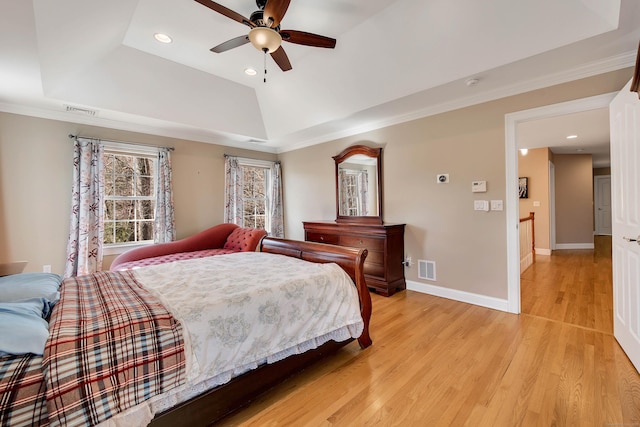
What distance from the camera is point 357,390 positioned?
5.90ft

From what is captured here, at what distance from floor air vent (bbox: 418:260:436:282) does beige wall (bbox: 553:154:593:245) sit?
5.27 meters

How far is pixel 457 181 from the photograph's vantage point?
341 cm

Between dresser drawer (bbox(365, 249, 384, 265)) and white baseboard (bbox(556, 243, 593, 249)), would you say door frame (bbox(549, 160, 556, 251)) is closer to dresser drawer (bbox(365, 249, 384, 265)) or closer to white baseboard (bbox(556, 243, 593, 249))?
white baseboard (bbox(556, 243, 593, 249))

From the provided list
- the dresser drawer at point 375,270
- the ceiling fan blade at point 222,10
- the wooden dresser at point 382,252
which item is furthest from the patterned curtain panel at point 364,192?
the ceiling fan blade at point 222,10

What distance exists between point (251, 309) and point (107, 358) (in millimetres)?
657

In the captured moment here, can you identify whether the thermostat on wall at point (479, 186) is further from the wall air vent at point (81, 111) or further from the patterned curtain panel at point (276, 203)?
the wall air vent at point (81, 111)

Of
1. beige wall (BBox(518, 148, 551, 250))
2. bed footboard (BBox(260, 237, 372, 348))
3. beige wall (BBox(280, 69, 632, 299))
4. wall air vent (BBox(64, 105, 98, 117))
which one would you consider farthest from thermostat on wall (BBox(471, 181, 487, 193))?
wall air vent (BBox(64, 105, 98, 117))

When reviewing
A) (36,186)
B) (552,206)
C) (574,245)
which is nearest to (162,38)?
(36,186)

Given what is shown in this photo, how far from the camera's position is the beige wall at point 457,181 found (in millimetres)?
3041

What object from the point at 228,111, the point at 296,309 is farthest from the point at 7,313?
the point at 228,111

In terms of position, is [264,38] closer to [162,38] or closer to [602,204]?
[162,38]

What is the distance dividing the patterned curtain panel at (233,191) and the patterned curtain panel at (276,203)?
77 cm

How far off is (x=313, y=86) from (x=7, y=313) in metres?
3.50

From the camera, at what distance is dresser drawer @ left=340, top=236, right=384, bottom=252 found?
146 inches
